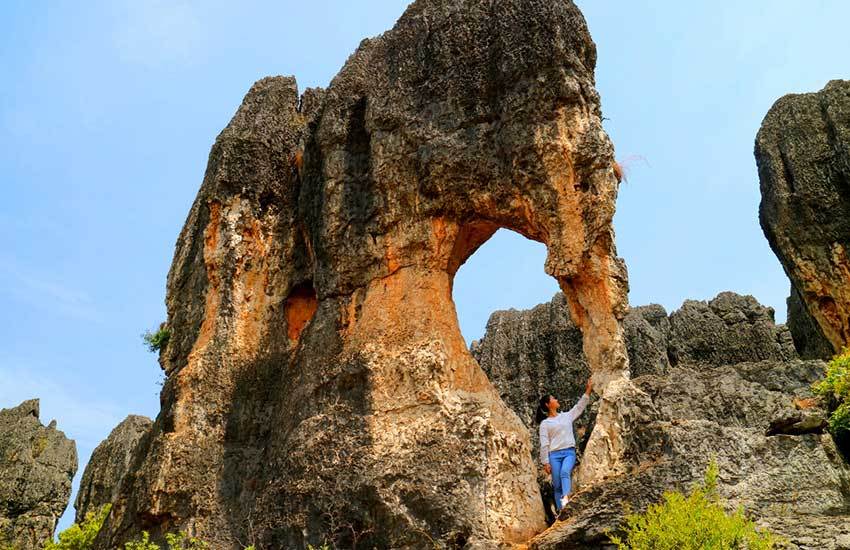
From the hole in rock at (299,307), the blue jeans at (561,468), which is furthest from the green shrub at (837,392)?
the hole in rock at (299,307)

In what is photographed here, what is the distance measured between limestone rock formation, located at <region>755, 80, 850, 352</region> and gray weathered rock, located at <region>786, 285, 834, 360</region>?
4.45 feet

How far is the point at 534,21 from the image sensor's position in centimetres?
1225

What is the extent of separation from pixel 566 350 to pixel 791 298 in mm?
6016

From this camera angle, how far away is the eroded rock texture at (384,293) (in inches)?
409

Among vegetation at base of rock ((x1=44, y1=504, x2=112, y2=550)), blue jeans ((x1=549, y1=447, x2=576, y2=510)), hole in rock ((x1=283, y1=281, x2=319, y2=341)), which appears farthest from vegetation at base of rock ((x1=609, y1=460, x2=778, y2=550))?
vegetation at base of rock ((x1=44, y1=504, x2=112, y2=550))

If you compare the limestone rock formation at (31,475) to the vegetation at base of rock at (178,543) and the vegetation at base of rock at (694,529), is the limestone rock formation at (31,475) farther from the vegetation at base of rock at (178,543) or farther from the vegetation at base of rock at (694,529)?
the vegetation at base of rock at (694,529)

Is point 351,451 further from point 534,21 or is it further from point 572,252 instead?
point 534,21

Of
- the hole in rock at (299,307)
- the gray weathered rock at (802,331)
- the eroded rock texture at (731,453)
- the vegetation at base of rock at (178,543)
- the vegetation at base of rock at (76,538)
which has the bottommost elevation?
the eroded rock texture at (731,453)

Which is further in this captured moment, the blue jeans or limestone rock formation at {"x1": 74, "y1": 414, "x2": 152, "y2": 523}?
limestone rock formation at {"x1": 74, "y1": 414, "x2": 152, "y2": 523}

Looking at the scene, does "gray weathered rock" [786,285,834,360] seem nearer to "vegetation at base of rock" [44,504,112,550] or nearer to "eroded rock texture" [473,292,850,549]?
"eroded rock texture" [473,292,850,549]

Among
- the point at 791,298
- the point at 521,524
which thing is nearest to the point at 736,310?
the point at 791,298

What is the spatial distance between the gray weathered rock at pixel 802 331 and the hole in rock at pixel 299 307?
11879 mm

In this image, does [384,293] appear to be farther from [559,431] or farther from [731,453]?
[731,453]

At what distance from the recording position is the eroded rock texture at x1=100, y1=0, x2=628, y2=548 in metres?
10.4
